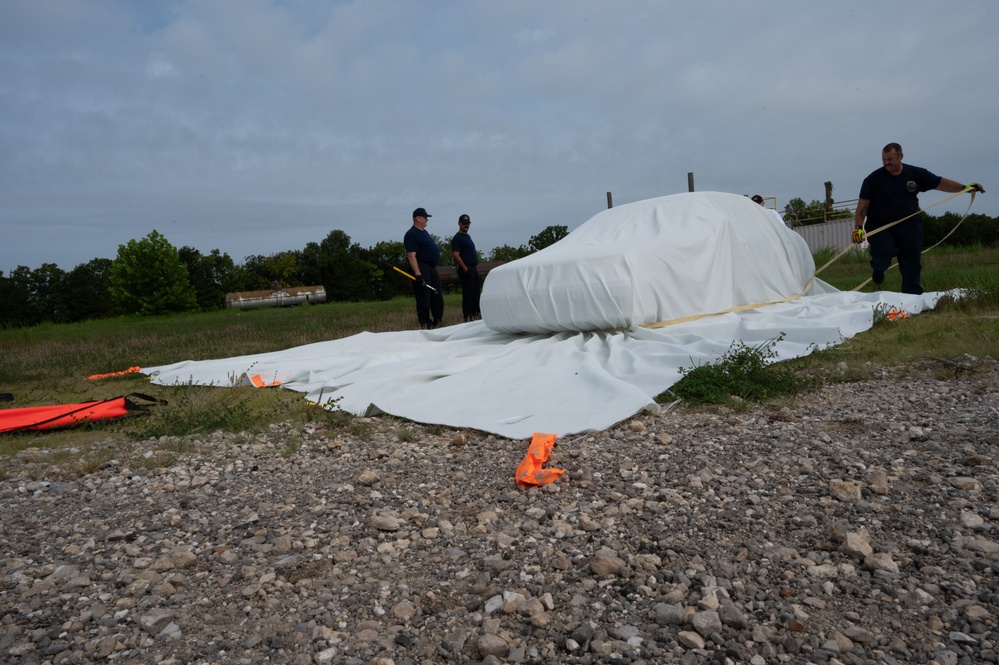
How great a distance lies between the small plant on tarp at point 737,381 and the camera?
4156 millimetres

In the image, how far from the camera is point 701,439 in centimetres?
337

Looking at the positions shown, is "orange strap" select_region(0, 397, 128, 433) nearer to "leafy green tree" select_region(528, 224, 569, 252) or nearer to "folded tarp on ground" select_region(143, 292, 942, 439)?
"folded tarp on ground" select_region(143, 292, 942, 439)

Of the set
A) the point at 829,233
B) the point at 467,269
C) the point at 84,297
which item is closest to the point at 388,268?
the point at 84,297

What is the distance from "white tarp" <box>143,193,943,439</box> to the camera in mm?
4410

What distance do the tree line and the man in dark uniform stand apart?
24.0 m

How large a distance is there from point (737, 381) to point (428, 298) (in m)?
6.13

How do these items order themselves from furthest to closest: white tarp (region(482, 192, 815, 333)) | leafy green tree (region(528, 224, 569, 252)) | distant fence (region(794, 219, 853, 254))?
leafy green tree (region(528, 224, 569, 252)) < distant fence (region(794, 219, 853, 254)) < white tarp (region(482, 192, 815, 333))

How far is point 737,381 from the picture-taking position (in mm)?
4301

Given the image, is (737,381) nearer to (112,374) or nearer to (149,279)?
(112,374)

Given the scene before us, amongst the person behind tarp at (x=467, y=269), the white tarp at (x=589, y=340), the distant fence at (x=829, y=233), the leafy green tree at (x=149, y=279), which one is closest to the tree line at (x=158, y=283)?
the leafy green tree at (x=149, y=279)

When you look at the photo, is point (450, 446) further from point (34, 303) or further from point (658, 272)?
point (34, 303)

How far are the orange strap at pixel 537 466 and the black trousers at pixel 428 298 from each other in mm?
6355

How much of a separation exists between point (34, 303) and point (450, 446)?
132 feet

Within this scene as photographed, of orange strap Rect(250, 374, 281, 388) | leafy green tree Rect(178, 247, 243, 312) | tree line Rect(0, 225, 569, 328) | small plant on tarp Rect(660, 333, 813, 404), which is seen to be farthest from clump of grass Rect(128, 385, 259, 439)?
leafy green tree Rect(178, 247, 243, 312)
